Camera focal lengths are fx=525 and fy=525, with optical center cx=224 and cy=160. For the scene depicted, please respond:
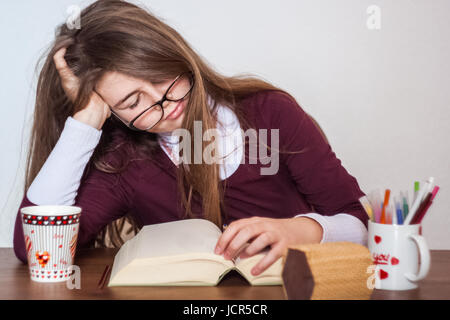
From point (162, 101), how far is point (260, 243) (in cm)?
41

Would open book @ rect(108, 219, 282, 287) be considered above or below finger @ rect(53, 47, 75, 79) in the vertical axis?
below

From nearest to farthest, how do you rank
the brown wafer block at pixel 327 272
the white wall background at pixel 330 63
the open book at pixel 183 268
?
the brown wafer block at pixel 327 272
the open book at pixel 183 268
the white wall background at pixel 330 63

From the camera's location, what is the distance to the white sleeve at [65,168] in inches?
41.2

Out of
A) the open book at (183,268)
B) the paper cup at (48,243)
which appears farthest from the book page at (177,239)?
the paper cup at (48,243)

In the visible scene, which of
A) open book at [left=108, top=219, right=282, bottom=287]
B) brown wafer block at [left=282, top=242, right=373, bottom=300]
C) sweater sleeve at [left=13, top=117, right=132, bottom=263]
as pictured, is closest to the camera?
brown wafer block at [left=282, top=242, right=373, bottom=300]

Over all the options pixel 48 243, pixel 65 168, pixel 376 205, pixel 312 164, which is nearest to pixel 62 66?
pixel 65 168

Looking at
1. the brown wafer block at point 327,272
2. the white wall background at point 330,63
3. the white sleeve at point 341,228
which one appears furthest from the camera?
the white wall background at point 330,63

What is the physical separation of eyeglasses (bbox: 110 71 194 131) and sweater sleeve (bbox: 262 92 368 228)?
21 centimetres

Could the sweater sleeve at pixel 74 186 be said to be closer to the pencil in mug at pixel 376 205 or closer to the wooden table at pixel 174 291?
the wooden table at pixel 174 291

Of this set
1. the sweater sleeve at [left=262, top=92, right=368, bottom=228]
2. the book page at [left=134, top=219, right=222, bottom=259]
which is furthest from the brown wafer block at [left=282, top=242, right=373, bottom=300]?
the sweater sleeve at [left=262, top=92, right=368, bottom=228]

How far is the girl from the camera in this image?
105 centimetres

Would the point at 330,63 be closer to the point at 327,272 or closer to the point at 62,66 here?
the point at 62,66

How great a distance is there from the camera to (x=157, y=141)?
127cm

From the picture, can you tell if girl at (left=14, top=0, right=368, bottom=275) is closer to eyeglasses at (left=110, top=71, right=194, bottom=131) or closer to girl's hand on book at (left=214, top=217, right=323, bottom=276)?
eyeglasses at (left=110, top=71, right=194, bottom=131)
